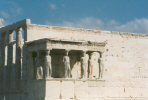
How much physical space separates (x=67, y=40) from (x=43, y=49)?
1.28 metres

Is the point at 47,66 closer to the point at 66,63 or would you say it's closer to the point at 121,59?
the point at 66,63

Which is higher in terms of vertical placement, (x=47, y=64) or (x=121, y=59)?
(x=121, y=59)

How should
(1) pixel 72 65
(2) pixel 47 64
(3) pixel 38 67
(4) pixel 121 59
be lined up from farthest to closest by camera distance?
(4) pixel 121 59
(1) pixel 72 65
(3) pixel 38 67
(2) pixel 47 64

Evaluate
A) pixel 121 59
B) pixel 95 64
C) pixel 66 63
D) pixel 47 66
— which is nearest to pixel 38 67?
pixel 47 66

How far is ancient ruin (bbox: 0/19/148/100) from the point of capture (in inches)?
763

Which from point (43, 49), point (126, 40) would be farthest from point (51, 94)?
point (126, 40)

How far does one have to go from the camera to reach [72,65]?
21.4m

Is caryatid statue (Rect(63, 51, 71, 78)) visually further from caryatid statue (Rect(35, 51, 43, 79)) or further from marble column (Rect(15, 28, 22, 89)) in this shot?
marble column (Rect(15, 28, 22, 89))

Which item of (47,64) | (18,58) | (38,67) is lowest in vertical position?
(38,67)

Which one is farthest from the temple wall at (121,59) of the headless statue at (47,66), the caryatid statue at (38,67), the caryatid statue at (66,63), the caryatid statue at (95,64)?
the headless statue at (47,66)

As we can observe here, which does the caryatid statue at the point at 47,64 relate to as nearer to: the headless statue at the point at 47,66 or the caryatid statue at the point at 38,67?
the headless statue at the point at 47,66

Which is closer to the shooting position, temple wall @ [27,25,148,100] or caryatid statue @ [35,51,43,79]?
caryatid statue @ [35,51,43,79]

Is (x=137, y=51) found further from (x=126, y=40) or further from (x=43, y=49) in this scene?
(x=43, y=49)

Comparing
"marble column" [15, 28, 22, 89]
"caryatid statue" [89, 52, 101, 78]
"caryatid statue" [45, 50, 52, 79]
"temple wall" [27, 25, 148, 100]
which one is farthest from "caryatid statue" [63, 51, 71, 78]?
"marble column" [15, 28, 22, 89]
